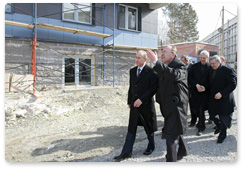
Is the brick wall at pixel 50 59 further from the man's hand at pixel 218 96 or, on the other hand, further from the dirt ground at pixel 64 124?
the man's hand at pixel 218 96

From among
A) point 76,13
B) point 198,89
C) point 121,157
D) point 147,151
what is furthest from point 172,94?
point 76,13

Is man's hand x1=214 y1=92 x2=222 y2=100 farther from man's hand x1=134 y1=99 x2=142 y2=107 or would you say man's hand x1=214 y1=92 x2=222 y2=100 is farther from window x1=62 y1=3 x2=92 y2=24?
window x1=62 y1=3 x2=92 y2=24

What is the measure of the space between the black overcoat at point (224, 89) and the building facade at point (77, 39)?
15.8ft

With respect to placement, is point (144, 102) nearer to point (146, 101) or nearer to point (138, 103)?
point (146, 101)

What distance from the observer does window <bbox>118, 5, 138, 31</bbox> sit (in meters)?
9.05

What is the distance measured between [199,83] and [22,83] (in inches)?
204

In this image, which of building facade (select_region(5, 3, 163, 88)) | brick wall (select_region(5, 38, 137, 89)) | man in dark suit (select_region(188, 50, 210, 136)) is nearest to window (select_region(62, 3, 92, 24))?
building facade (select_region(5, 3, 163, 88))

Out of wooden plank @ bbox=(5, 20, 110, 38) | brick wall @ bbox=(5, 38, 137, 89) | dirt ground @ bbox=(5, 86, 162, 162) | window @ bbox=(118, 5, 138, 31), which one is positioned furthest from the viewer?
window @ bbox=(118, 5, 138, 31)

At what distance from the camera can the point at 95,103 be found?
6.61 m

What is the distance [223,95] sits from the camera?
11.7ft

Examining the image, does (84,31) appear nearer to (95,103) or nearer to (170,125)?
(95,103)

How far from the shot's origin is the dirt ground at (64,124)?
133 inches

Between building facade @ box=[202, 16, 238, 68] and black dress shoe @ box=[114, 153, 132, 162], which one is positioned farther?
building facade @ box=[202, 16, 238, 68]

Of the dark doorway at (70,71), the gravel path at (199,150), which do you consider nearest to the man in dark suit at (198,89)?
the gravel path at (199,150)
